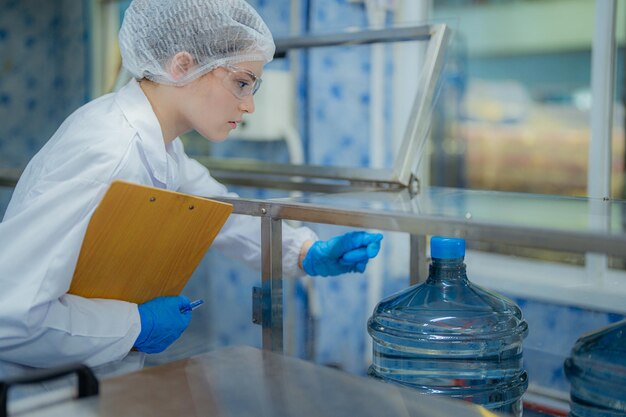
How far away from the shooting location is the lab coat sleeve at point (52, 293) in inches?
43.6

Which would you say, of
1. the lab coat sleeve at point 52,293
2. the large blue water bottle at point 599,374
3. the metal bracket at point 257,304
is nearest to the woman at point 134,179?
the lab coat sleeve at point 52,293

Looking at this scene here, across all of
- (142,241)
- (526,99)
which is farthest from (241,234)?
(526,99)

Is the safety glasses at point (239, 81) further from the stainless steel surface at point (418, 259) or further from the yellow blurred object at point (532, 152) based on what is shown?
the yellow blurred object at point (532, 152)

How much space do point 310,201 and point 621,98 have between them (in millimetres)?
2901

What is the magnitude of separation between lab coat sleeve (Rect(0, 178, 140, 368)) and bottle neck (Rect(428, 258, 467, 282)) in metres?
0.53

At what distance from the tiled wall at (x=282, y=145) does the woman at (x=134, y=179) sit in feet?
0.60

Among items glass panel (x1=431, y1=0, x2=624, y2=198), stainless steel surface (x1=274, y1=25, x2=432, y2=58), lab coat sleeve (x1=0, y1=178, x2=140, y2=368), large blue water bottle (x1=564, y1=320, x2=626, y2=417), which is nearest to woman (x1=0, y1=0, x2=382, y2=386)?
lab coat sleeve (x1=0, y1=178, x2=140, y2=368)

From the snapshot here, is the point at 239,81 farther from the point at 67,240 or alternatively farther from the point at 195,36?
the point at 67,240

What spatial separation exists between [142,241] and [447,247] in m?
0.50

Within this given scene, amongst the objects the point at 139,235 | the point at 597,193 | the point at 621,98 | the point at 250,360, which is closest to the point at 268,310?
the point at 250,360

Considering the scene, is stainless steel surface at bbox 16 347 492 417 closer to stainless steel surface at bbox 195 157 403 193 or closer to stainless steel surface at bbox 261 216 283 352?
stainless steel surface at bbox 261 216 283 352

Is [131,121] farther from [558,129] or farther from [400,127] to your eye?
[558,129]

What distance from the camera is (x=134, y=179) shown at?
1.24 meters

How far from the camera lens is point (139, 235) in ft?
3.67
